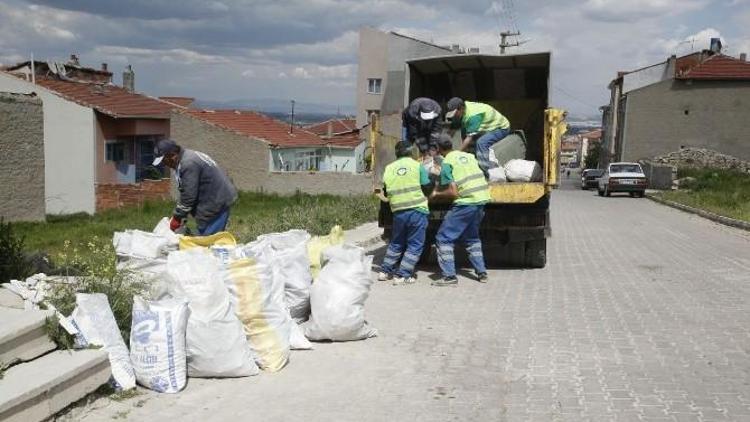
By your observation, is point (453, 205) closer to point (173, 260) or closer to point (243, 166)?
point (173, 260)

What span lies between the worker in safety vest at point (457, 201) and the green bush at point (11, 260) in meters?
4.40

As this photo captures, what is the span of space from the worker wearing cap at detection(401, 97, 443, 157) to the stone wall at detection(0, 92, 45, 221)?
12.0 meters

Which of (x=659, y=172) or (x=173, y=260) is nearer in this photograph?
(x=173, y=260)

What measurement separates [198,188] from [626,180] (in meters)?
28.2

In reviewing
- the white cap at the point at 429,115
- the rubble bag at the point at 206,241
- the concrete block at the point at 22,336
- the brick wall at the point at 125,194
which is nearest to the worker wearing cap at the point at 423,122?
the white cap at the point at 429,115

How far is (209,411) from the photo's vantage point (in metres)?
4.39

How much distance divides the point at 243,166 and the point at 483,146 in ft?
90.9

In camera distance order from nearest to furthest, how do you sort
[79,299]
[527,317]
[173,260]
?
[79,299] → [173,260] → [527,317]

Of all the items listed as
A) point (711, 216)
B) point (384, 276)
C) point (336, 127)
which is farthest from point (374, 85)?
point (384, 276)

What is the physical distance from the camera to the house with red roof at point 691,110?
4350 cm

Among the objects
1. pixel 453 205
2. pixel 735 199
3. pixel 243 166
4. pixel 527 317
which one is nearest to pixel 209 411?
pixel 527 317

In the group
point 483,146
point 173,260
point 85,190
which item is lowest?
point 85,190

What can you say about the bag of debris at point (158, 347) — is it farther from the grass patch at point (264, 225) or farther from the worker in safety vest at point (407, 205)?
the grass patch at point (264, 225)

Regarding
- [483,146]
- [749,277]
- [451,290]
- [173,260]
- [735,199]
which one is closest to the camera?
[173,260]
